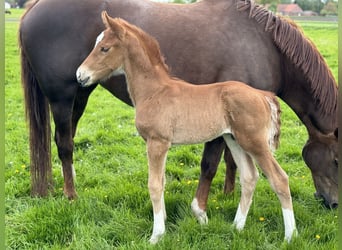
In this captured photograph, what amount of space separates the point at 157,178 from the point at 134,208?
2.16 ft

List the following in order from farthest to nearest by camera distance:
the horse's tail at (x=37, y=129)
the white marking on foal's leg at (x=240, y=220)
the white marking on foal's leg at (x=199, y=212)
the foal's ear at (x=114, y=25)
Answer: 1. the horse's tail at (x=37, y=129)
2. the white marking on foal's leg at (x=199, y=212)
3. the white marking on foal's leg at (x=240, y=220)
4. the foal's ear at (x=114, y=25)

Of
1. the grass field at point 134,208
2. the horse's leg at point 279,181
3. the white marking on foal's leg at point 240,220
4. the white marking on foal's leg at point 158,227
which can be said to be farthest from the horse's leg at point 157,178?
the horse's leg at point 279,181

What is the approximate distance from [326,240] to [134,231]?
4.84 feet

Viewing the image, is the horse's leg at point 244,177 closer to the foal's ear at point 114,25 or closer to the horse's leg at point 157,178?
the horse's leg at point 157,178

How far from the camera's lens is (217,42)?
3459mm

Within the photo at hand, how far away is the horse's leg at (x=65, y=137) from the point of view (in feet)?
12.4

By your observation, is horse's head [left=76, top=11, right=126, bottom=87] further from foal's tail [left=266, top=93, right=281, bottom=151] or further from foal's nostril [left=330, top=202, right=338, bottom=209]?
foal's nostril [left=330, top=202, right=338, bottom=209]

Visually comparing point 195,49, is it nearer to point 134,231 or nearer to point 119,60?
point 119,60

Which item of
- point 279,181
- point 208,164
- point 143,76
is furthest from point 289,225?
point 143,76

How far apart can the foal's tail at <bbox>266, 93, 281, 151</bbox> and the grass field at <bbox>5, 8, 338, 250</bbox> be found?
680 millimetres

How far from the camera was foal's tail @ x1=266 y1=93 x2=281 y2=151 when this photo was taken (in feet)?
9.91

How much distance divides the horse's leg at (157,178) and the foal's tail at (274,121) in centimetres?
78

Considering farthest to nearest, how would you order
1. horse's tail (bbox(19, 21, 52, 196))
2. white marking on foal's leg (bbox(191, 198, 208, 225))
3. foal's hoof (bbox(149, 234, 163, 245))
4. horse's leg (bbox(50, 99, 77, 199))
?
horse's tail (bbox(19, 21, 52, 196)) → horse's leg (bbox(50, 99, 77, 199)) → white marking on foal's leg (bbox(191, 198, 208, 225)) → foal's hoof (bbox(149, 234, 163, 245))

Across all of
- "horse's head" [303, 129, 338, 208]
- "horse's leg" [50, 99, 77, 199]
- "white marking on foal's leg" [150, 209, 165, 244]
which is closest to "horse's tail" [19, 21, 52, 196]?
"horse's leg" [50, 99, 77, 199]
